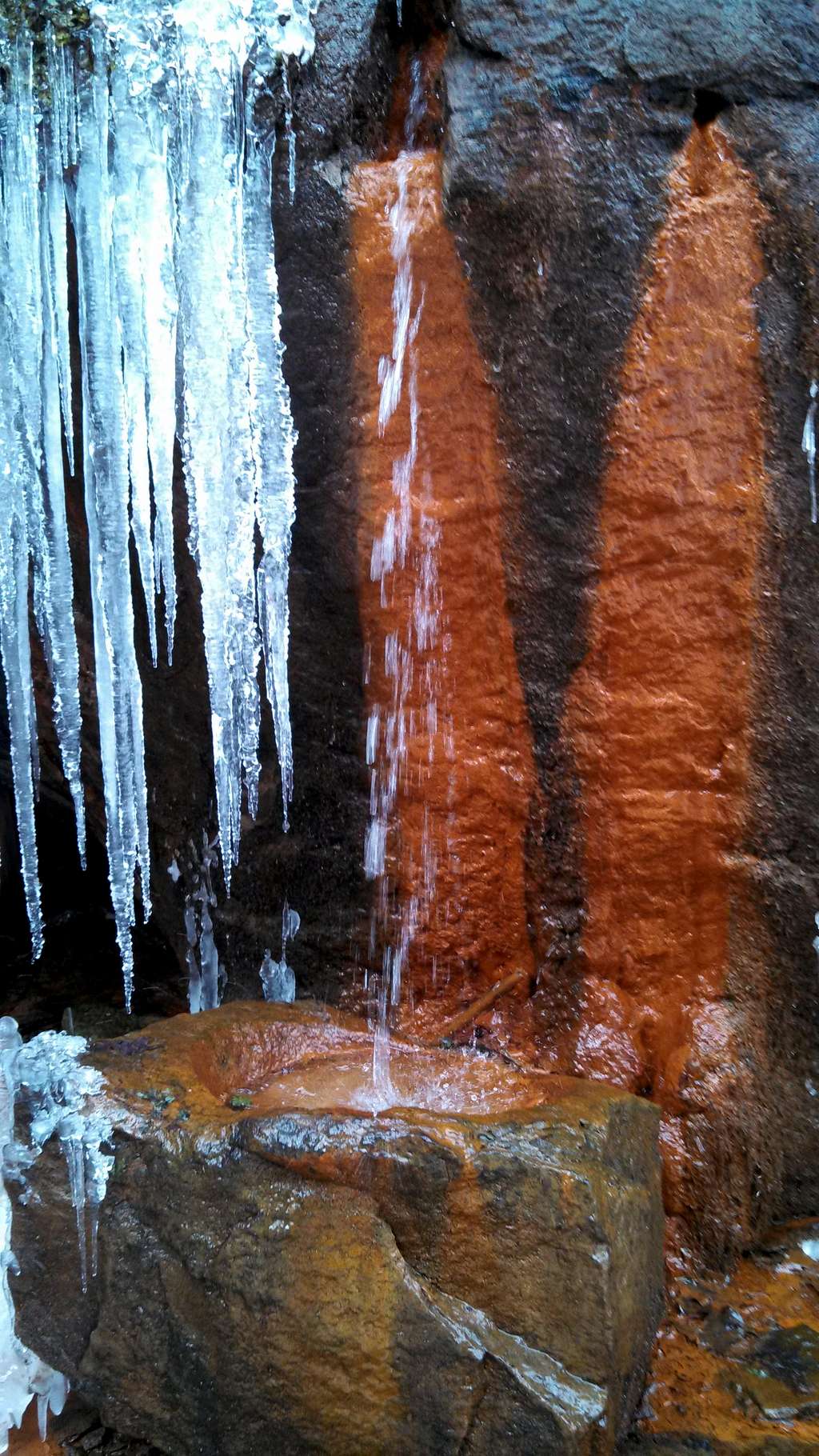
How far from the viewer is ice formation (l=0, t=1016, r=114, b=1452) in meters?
2.96

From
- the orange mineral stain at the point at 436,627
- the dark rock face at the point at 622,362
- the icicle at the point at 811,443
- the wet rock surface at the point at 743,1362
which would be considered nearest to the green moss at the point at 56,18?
the orange mineral stain at the point at 436,627

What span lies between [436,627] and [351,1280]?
1935 millimetres

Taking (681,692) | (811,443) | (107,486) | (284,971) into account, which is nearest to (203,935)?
(284,971)

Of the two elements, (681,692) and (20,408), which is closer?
(681,692)

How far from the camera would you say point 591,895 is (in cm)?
376

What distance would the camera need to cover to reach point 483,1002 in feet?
12.7

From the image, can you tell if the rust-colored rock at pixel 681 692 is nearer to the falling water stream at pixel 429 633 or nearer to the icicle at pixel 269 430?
the falling water stream at pixel 429 633

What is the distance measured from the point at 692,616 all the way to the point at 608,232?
1.12 m

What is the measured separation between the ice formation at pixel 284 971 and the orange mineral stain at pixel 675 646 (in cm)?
103

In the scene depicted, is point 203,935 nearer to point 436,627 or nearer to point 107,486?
point 436,627

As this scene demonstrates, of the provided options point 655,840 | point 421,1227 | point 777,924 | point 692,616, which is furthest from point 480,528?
point 421,1227

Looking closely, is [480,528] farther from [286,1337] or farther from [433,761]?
[286,1337]

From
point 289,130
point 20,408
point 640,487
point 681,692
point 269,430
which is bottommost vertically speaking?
point 681,692

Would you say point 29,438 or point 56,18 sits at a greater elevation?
point 56,18
